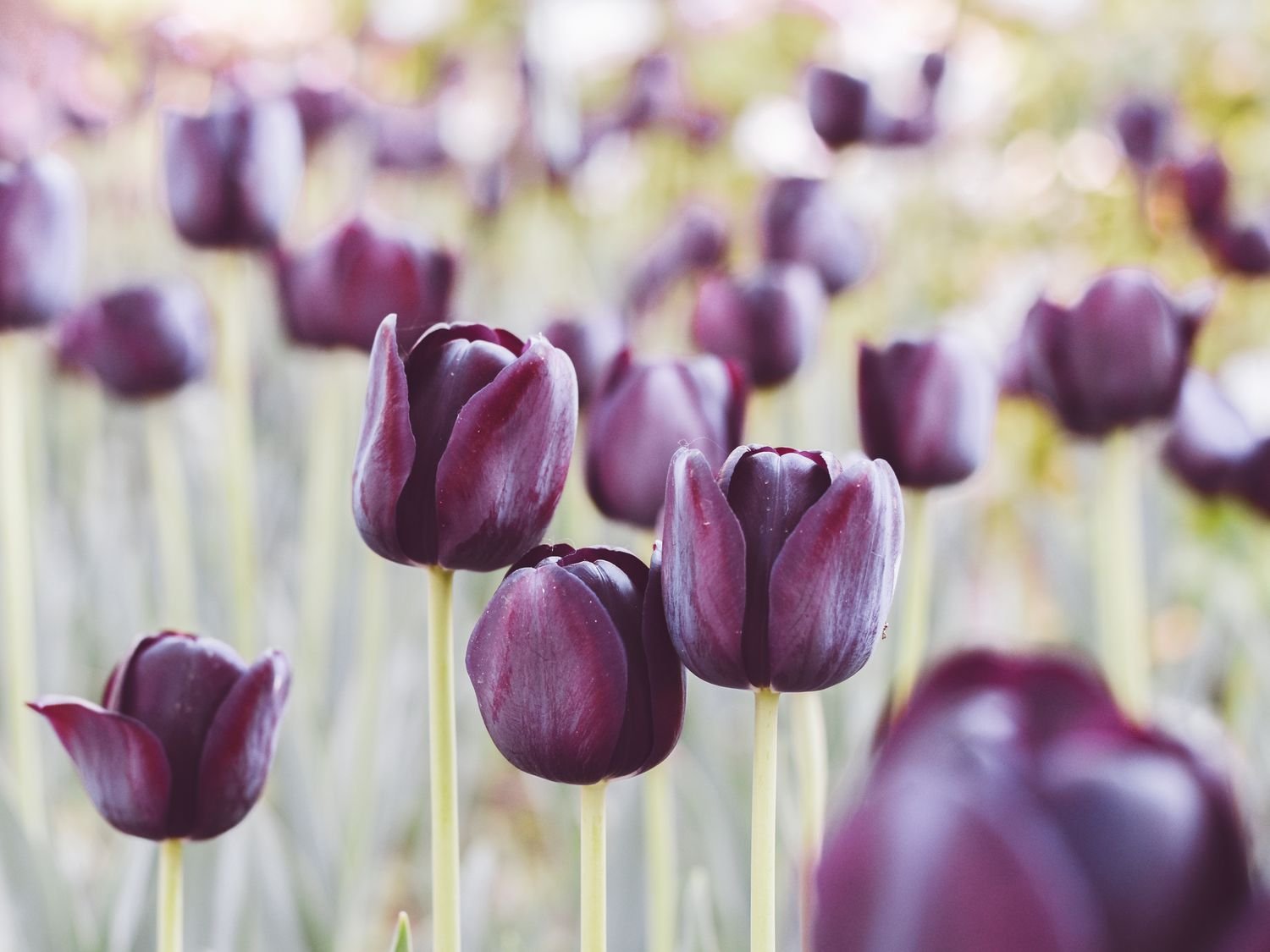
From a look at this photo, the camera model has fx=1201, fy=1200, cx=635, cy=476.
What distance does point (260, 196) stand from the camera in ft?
2.30

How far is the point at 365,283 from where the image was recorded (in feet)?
2.23

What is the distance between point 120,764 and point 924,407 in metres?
0.31

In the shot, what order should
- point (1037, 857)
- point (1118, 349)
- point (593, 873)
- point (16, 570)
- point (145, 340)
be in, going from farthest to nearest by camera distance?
point (145, 340)
point (16, 570)
point (1118, 349)
point (593, 873)
point (1037, 857)

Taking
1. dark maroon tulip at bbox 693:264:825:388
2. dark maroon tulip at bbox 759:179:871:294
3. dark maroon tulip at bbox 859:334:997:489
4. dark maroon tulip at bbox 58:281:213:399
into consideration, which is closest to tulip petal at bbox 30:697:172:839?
dark maroon tulip at bbox 859:334:997:489

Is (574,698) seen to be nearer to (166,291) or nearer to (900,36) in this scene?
(166,291)

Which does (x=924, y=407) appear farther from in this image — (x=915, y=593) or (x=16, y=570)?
(x=16, y=570)

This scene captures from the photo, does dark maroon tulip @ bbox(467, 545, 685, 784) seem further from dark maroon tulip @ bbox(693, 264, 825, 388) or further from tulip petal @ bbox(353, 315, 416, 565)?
dark maroon tulip @ bbox(693, 264, 825, 388)

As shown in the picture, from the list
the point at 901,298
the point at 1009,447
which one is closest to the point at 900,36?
the point at 901,298

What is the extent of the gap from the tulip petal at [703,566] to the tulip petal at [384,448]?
7cm

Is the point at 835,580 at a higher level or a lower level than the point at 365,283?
lower

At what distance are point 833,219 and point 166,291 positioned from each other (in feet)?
1.51

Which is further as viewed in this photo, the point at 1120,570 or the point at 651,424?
the point at 1120,570

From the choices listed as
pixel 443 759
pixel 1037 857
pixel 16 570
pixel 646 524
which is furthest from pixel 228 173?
pixel 1037 857

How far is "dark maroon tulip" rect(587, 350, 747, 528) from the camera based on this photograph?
428 mm
